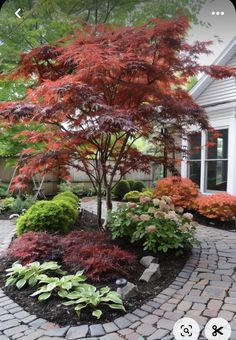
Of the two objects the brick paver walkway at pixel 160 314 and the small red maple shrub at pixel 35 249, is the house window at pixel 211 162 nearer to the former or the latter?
the brick paver walkway at pixel 160 314

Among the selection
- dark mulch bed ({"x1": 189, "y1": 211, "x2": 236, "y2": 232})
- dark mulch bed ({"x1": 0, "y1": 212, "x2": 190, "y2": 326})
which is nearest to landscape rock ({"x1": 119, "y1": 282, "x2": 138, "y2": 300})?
dark mulch bed ({"x1": 0, "y1": 212, "x2": 190, "y2": 326})

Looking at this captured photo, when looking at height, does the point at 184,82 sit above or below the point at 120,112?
above

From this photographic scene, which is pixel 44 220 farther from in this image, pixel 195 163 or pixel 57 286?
pixel 195 163

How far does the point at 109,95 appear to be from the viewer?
385 cm

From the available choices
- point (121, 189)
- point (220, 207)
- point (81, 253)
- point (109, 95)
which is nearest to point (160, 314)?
point (81, 253)

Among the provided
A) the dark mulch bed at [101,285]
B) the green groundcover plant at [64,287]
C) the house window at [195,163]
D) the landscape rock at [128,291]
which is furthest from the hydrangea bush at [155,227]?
the house window at [195,163]

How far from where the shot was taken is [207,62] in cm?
418

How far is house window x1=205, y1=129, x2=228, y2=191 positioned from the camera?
613 centimetres

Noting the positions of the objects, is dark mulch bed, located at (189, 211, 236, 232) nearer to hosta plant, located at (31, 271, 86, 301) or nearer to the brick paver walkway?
the brick paver walkway

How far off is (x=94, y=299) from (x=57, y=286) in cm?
41

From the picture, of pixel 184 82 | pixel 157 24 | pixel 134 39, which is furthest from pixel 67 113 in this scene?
pixel 184 82

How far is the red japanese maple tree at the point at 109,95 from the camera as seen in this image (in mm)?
3143

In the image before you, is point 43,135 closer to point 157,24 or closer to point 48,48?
point 48,48

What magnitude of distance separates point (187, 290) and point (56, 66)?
3.03m
